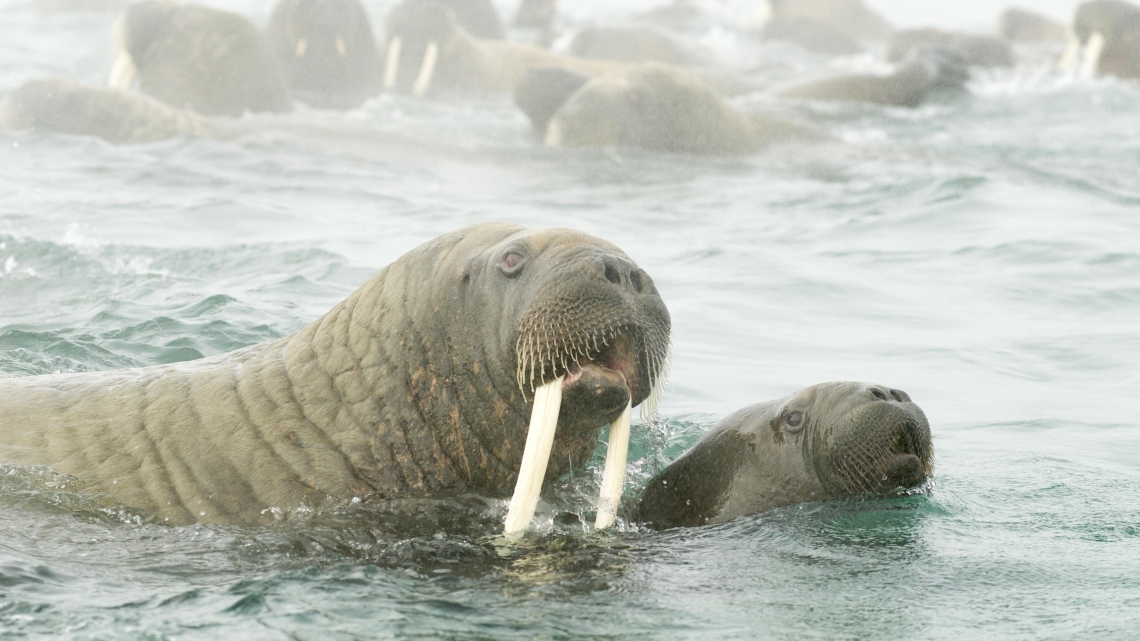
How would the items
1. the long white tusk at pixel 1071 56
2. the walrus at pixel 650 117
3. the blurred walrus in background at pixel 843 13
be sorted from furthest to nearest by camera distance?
the blurred walrus in background at pixel 843 13, the long white tusk at pixel 1071 56, the walrus at pixel 650 117

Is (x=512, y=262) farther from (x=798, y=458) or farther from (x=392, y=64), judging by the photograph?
(x=392, y=64)

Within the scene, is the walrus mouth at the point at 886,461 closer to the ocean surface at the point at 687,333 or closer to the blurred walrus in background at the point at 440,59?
the ocean surface at the point at 687,333

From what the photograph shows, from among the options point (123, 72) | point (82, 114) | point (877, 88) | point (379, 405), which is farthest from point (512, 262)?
point (877, 88)

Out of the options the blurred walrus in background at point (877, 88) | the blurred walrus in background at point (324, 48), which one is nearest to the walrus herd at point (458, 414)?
the blurred walrus in background at point (324, 48)

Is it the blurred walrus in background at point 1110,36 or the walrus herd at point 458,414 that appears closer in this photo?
the walrus herd at point 458,414

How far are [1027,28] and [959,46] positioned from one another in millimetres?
6864

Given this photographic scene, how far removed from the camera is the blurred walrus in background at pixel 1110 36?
21156 mm

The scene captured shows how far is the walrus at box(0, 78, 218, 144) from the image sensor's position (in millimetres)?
15000

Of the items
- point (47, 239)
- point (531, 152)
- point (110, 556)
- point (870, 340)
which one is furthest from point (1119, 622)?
point (531, 152)

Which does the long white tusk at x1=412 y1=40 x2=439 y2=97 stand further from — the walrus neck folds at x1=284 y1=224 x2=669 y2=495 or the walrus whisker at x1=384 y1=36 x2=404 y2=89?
the walrus neck folds at x1=284 y1=224 x2=669 y2=495

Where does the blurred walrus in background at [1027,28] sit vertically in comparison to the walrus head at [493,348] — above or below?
above

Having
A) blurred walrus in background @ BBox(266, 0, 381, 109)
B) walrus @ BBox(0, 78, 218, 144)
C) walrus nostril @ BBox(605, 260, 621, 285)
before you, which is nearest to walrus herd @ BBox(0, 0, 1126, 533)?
walrus nostril @ BBox(605, 260, 621, 285)

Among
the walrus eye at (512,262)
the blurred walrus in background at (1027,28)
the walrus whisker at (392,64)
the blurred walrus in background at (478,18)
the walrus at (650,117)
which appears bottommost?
the walrus eye at (512,262)

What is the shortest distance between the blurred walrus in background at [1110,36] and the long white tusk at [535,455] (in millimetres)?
18567
